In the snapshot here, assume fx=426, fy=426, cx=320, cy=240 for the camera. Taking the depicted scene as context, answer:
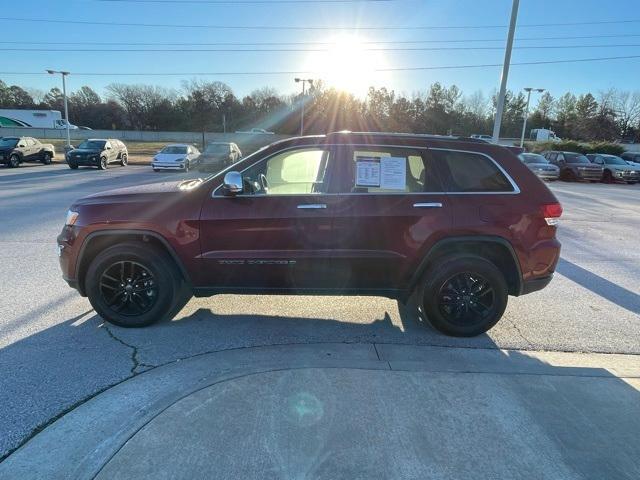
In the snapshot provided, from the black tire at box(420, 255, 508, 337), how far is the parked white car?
878 inches

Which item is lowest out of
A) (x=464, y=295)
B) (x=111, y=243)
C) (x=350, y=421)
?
(x=350, y=421)

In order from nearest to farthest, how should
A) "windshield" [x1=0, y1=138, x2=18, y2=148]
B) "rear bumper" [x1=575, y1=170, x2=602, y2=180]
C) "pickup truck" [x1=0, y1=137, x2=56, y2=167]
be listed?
"pickup truck" [x1=0, y1=137, x2=56, y2=167], "windshield" [x1=0, y1=138, x2=18, y2=148], "rear bumper" [x1=575, y1=170, x2=602, y2=180]

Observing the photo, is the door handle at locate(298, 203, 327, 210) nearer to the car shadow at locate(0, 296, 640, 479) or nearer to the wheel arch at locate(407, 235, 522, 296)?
the wheel arch at locate(407, 235, 522, 296)

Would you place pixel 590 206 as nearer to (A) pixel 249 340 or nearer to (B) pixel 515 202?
(B) pixel 515 202

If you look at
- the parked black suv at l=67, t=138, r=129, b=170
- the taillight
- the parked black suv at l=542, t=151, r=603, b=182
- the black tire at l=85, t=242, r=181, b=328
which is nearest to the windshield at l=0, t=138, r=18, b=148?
the parked black suv at l=67, t=138, r=129, b=170

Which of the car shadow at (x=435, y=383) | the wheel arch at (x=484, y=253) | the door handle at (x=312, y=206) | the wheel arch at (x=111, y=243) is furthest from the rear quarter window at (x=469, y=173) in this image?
the wheel arch at (x=111, y=243)

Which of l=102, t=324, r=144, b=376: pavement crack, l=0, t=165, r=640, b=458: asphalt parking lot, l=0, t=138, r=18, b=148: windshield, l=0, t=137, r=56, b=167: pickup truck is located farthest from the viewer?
l=0, t=138, r=18, b=148: windshield

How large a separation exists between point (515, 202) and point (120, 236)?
3.74 meters

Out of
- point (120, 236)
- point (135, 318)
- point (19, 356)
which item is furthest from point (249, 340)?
point (19, 356)

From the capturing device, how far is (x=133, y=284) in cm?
407

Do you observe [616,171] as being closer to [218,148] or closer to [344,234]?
[218,148]

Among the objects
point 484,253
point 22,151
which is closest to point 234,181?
point 484,253

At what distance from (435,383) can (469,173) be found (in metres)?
1.99

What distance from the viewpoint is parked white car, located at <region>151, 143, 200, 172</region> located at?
78.4ft
